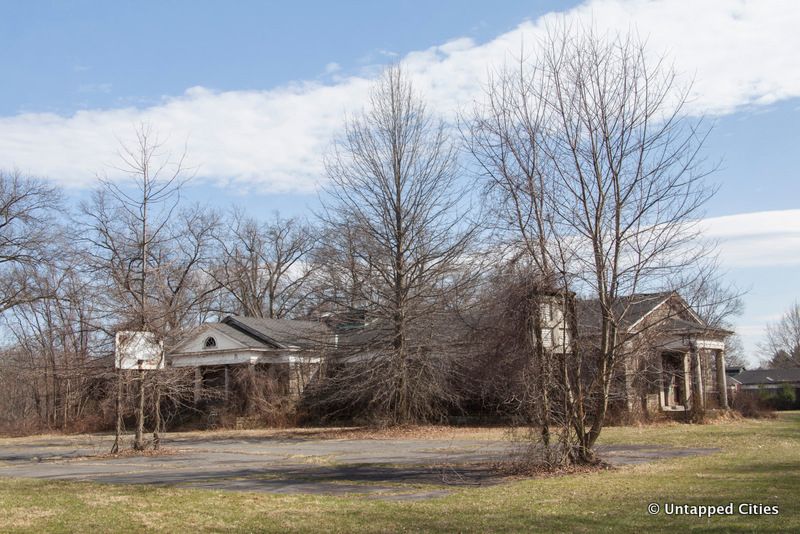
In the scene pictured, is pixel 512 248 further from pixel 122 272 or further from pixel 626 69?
pixel 122 272

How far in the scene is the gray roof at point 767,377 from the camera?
7037 cm

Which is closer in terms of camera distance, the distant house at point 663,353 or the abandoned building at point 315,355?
the distant house at point 663,353

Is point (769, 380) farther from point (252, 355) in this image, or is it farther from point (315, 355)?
point (252, 355)

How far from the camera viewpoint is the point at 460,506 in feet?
34.5

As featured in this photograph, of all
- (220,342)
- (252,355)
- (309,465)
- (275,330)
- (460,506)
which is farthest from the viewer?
(275,330)

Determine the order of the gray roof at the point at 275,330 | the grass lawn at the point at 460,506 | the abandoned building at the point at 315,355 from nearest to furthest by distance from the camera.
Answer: the grass lawn at the point at 460,506 → the abandoned building at the point at 315,355 → the gray roof at the point at 275,330

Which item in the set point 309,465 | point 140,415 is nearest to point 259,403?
point 140,415

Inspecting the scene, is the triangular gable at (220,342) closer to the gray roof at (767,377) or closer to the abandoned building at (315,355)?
the abandoned building at (315,355)

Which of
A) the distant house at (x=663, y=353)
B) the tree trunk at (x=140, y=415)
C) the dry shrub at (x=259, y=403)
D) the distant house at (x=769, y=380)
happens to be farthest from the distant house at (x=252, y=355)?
the distant house at (x=769, y=380)

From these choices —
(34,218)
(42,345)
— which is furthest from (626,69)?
(42,345)

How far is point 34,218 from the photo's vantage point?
4525 centimetres

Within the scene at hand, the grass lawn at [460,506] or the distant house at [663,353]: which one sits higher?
the distant house at [663,353]

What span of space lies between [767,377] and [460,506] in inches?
2836

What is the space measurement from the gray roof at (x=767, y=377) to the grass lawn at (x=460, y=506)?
206 ft
